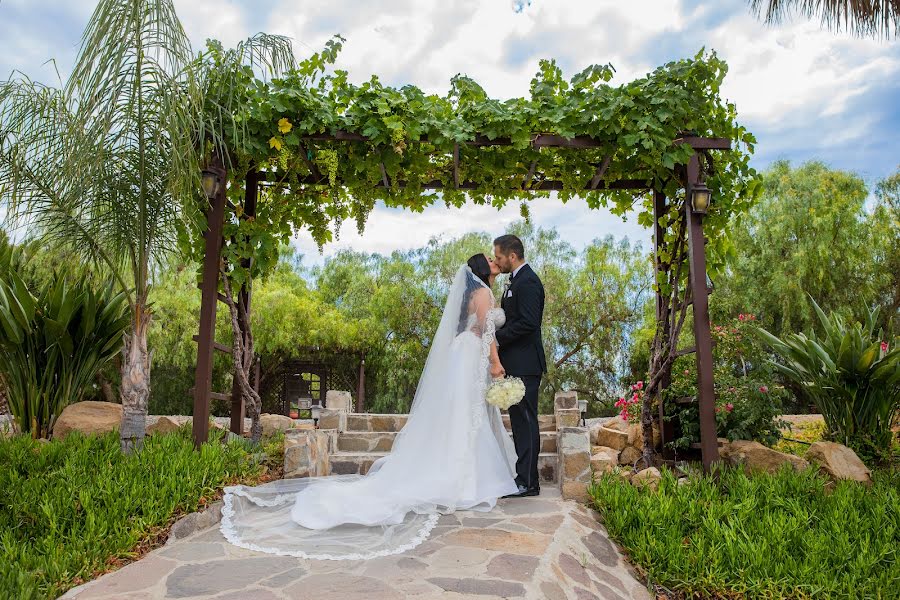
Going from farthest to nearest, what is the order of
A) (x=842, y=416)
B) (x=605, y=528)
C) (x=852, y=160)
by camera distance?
1. (x=852, y=160)
2. (x=842, y=416)
3. (x=605, y=528)

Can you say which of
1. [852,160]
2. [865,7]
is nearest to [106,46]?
[865,7]

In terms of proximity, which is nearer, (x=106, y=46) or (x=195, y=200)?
(x=106, y=46)

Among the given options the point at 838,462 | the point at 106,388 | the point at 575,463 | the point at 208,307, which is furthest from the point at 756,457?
the point at 106,388

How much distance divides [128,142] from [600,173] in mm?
4172

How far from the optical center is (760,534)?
429 cm

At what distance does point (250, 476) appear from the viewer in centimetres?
545

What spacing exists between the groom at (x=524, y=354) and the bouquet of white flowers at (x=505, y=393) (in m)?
0.23

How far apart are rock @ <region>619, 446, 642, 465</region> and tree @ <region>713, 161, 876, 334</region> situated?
7091 mm

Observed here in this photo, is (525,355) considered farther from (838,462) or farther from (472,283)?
(838,462)

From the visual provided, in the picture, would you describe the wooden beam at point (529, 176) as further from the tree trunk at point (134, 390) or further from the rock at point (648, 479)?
the tree trunk at point (134, 390)

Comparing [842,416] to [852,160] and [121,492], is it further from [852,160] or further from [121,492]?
[852,160]

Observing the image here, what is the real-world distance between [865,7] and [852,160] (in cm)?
969

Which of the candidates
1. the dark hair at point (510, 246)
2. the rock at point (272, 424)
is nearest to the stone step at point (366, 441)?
the rock at point (272, 424)

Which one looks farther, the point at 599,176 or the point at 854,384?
the point at 854,384
